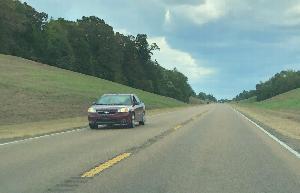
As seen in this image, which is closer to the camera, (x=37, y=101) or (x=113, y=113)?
(x=113, y=113)

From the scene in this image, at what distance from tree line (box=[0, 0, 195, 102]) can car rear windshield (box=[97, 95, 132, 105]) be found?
88.0 metres

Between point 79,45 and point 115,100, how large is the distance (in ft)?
382

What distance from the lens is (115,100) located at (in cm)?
3089

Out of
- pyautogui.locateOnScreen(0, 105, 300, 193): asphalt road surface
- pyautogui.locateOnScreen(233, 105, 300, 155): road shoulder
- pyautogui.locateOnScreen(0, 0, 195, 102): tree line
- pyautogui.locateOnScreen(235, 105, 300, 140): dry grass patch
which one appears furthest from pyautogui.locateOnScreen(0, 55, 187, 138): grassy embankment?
pyautogui.locateOnScreen(0, 0, 195, 102): tree line

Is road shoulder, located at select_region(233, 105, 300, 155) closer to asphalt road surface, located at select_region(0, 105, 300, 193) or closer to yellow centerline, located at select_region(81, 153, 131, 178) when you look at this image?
asphalt road surface, located at select_region(0, 105, 300, 193)

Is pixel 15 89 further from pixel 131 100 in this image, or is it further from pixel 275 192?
pixel 275 192

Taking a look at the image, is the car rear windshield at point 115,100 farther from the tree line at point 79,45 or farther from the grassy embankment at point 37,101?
the tree line at point 79,45

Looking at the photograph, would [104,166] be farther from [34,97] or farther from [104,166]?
[34,97]

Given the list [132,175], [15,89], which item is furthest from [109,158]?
[15,89]

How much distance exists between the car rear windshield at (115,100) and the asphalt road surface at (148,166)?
9.53m

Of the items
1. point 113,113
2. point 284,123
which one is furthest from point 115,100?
point 284,123

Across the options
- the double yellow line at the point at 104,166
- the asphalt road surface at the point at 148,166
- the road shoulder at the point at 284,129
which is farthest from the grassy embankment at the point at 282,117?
the double yellow line at the point at 104,166

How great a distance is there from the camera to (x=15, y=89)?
5484 centimetres

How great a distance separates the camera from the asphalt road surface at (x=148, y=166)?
10656 mm
